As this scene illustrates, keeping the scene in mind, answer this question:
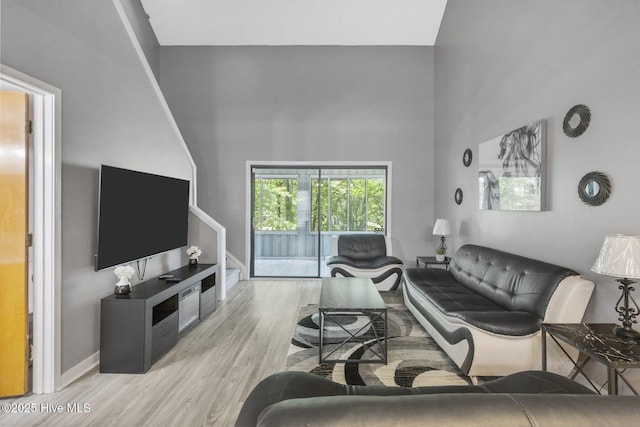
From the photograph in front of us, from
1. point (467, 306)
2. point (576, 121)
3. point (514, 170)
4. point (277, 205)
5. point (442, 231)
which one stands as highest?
point (576, 121)

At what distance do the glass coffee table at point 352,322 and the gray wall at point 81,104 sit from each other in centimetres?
193

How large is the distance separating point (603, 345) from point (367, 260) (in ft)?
11.8

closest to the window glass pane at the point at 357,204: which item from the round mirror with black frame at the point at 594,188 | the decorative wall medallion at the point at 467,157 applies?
the decorative wall medallion at the point at 467,157

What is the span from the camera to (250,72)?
224 inches

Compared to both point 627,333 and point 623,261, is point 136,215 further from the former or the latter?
point 627,333

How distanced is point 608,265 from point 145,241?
11.9 feet

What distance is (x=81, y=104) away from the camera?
250 cm

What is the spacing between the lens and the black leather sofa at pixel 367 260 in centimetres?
480

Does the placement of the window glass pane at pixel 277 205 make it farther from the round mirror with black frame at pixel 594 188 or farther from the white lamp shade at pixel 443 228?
the round mirror with black frame at pixel 594 188

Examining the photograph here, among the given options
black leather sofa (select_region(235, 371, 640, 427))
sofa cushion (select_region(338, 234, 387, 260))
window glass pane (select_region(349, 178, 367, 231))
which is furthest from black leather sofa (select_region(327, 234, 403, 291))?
black leather sofa (select_region(235, 371, 640, 427))

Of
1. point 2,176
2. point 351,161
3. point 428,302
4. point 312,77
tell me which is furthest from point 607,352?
point 312,77

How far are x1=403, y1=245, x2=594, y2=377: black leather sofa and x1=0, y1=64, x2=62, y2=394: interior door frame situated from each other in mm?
3030

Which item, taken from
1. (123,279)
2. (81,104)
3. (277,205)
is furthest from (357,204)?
(81,104)

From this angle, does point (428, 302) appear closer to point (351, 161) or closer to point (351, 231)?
point (351, 231)
